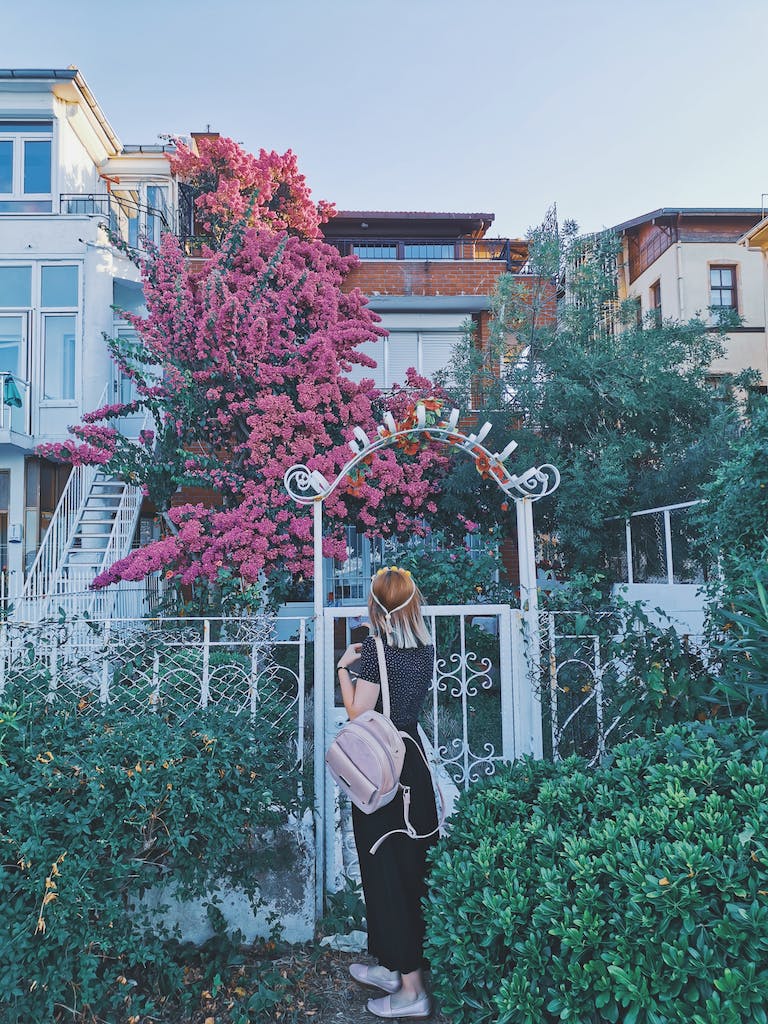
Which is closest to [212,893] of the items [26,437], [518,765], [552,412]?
[518,765]

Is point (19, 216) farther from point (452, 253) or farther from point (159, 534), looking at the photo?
point (452, 253)

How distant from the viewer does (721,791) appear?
8.26 feet

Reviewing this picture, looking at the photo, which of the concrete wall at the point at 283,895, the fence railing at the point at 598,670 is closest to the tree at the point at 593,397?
the fence railing at the point at 598,670

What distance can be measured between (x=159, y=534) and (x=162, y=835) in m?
11.2

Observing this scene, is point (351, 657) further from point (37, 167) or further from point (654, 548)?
point (37, 167)

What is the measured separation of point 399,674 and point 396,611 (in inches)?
10.9

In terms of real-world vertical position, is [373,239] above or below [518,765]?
above

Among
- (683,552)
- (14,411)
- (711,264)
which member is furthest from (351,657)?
(711,264)

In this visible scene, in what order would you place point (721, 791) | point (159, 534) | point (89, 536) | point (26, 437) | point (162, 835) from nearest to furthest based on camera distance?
point (721, 791) < point (162, 835) < point (89, 536) < point (26, 437) < point (159, 534)

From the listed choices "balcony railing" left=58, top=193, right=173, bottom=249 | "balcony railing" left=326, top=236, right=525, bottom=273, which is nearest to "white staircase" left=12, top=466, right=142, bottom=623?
"balcony railing" left=58, top=193, right=173, bottom=249

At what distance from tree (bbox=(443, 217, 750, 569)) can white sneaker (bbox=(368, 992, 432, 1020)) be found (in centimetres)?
666

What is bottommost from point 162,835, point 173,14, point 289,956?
point 289,956

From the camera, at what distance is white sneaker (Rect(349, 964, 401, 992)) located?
335 centimetres

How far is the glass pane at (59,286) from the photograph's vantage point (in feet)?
43.1
